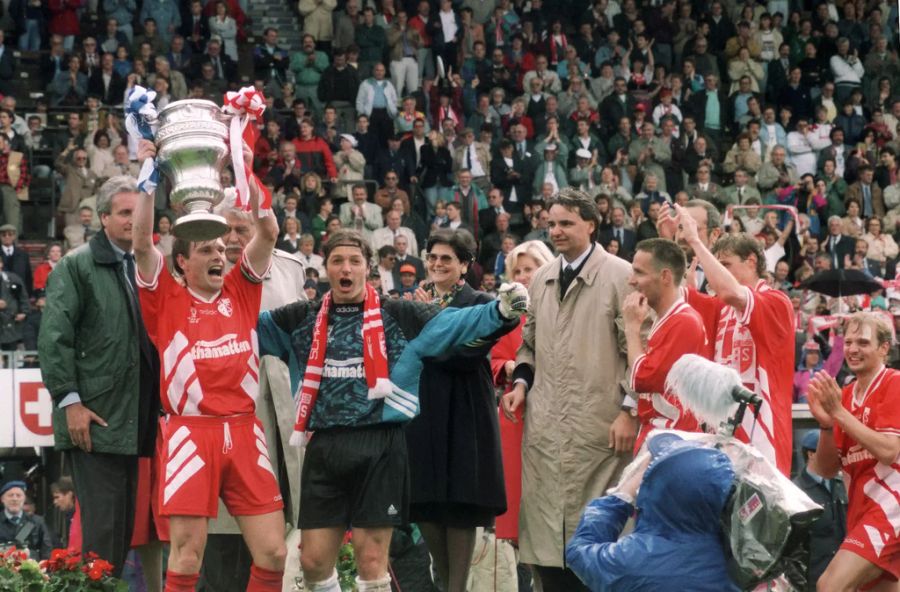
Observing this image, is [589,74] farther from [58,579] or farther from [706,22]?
[58,579]

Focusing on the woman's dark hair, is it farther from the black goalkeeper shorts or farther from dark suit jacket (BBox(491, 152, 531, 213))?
dark suit jacket (BBox(491, 152, 531, 213))

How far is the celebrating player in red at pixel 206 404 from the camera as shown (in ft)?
23.6

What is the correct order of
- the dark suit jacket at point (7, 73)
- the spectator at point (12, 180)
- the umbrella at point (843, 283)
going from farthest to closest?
the dark suit jacket at point (7, 73) < the spectator at point (12, 180) < the umbrella at point (843, 283)

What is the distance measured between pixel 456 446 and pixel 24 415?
4123 millimetres

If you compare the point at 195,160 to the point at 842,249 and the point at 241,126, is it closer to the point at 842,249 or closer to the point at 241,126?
the point at 241,126

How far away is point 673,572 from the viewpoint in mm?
5082

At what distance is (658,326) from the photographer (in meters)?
7.59

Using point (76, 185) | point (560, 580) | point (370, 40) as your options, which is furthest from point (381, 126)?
point (560, 580)

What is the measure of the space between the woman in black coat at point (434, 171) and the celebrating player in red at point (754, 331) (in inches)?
559

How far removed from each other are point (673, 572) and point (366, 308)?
2807 mm

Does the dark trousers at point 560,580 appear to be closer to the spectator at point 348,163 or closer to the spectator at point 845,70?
the spectator at point 348,163

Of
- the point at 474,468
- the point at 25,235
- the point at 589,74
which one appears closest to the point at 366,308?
the point at 474,468

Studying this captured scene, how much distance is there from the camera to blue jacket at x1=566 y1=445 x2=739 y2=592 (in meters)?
5.07

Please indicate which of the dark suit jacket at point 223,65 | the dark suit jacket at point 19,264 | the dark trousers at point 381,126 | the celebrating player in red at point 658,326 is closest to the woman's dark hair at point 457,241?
the celebrating player in red at point 658,326
